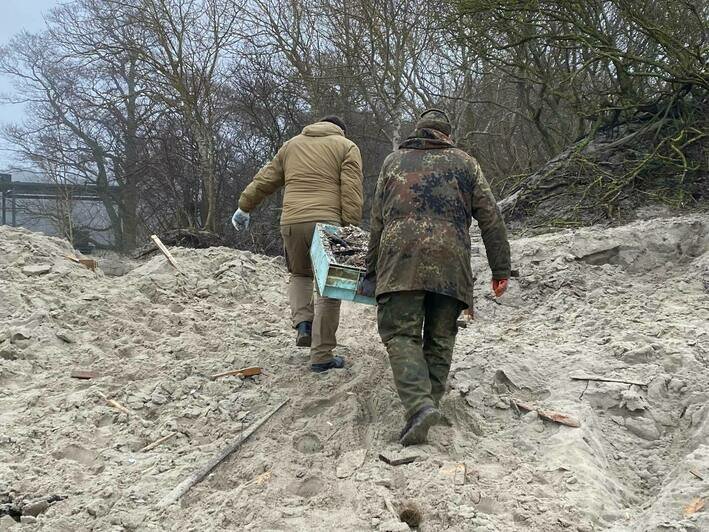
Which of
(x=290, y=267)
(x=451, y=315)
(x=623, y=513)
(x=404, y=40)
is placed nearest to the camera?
(x=623, y=513)

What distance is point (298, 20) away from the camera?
14891 millimetres

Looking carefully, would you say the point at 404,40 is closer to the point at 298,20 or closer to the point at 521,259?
the point at 298,20

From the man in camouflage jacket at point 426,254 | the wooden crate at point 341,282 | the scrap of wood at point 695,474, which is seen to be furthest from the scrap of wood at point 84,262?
the scrap of wood at point 695,474

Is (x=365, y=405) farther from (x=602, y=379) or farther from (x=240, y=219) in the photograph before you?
(x=240, y=219)

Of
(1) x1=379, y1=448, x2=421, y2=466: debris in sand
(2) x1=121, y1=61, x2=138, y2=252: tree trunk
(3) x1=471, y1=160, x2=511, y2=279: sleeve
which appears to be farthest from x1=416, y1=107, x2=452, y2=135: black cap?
(2) x1=121, y1=61, x2=138, y2=252: tree trunk

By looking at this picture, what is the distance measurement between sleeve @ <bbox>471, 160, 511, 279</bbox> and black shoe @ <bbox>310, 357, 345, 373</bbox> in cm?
162

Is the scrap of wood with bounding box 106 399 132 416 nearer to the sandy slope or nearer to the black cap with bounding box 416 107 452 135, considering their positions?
the sandy slope

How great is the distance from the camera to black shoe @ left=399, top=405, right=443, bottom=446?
3.49 meters

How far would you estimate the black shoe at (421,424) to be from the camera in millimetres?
3490

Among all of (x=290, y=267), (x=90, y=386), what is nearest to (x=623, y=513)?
(x=290, y=267)

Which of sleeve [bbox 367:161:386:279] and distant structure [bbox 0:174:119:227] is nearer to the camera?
sleeve [bbox 367:161:386:279]

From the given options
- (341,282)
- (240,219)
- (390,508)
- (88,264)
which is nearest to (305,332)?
(240,219)

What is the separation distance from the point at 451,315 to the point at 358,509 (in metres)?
1.28

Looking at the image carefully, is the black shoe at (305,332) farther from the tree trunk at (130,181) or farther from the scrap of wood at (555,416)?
the tree trunk at (130,181)
